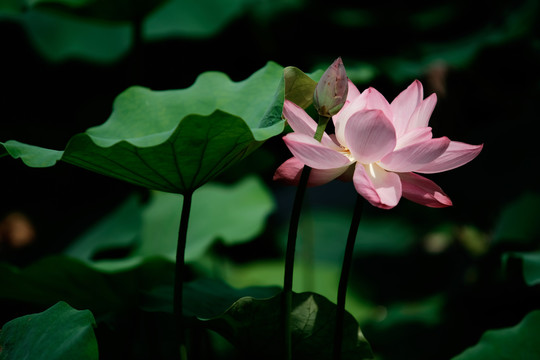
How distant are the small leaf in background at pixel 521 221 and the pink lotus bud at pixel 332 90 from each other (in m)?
0.94

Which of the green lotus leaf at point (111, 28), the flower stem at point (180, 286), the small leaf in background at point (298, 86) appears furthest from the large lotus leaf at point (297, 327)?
the green lotus leaf at point (111, 28)

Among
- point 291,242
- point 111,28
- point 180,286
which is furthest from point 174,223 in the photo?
point 111,28

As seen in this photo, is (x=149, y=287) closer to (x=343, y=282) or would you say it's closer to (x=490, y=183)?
(x=343, y=282)

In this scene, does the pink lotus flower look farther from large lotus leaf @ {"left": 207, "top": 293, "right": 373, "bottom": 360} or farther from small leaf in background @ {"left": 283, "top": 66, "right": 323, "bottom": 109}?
large lotus leaf @ {"left": 207, "top": 293, "right": 373, "bottom": 360}

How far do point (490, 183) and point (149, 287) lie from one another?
1.06 meters

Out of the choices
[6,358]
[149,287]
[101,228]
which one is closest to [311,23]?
[101,228]

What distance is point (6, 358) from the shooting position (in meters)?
0.64

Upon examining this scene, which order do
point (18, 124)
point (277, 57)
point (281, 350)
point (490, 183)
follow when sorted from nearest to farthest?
point (281, 350), point (490, 183), point (18, 124), point (277, 57)

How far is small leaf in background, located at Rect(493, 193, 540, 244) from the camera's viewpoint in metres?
1.39

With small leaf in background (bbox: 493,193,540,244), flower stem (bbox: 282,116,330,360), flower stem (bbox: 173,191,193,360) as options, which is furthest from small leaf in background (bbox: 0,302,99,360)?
small leaf in background (bbox: 493,193,540,244)

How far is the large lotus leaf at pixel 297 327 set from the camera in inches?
26.9

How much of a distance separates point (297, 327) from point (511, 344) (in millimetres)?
310

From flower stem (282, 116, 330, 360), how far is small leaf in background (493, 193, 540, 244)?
3.01 feet

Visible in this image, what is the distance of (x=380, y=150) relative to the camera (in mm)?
595
